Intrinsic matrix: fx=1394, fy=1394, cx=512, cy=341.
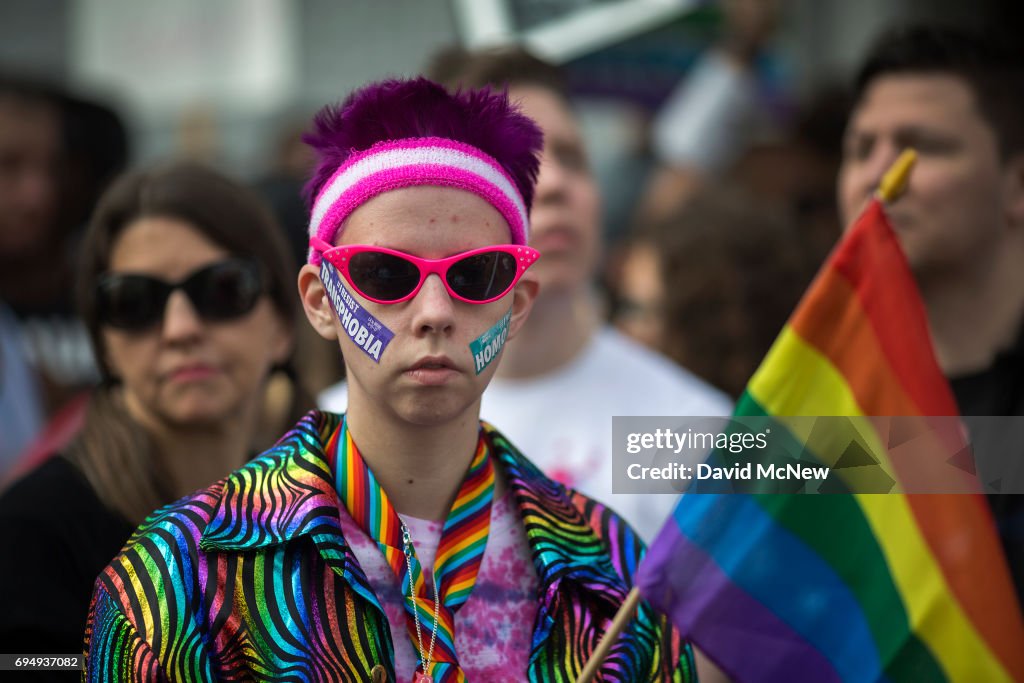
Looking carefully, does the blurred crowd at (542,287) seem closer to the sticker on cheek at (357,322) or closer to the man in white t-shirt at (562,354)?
the man in white t-shirt at (562,354)

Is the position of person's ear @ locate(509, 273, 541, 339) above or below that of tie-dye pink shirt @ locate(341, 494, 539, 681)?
above

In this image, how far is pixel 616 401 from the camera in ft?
15.4

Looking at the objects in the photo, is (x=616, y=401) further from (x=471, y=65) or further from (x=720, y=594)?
(x=720, y=594)

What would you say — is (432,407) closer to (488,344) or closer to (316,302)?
(488,344)

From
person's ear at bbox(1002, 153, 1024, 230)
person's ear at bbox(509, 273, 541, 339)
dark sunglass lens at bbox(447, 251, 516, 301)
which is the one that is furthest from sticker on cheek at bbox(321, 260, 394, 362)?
person's ear at bbox(1002, 153, 1024, 230)

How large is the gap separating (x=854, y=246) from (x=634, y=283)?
2760 mm

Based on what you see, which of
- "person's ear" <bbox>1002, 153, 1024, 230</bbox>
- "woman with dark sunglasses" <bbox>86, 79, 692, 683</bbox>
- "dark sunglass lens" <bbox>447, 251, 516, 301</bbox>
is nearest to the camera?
"woman with dark sunglasses" <bbox>86, 79, 692, 683</bbox>

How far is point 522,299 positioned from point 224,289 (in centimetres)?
110

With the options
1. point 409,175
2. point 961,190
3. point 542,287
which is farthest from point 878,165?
point 409,175

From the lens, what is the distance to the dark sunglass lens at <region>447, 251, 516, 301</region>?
2.54 m

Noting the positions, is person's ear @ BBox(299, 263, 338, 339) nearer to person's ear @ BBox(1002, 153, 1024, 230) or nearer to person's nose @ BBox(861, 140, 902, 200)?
person's nose @ BBox(861, 140, 902, 200)

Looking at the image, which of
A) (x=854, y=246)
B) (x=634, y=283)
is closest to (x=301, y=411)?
(x=854, y=246)

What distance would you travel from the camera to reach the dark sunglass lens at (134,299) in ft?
11.6

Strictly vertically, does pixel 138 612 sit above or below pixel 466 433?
below
